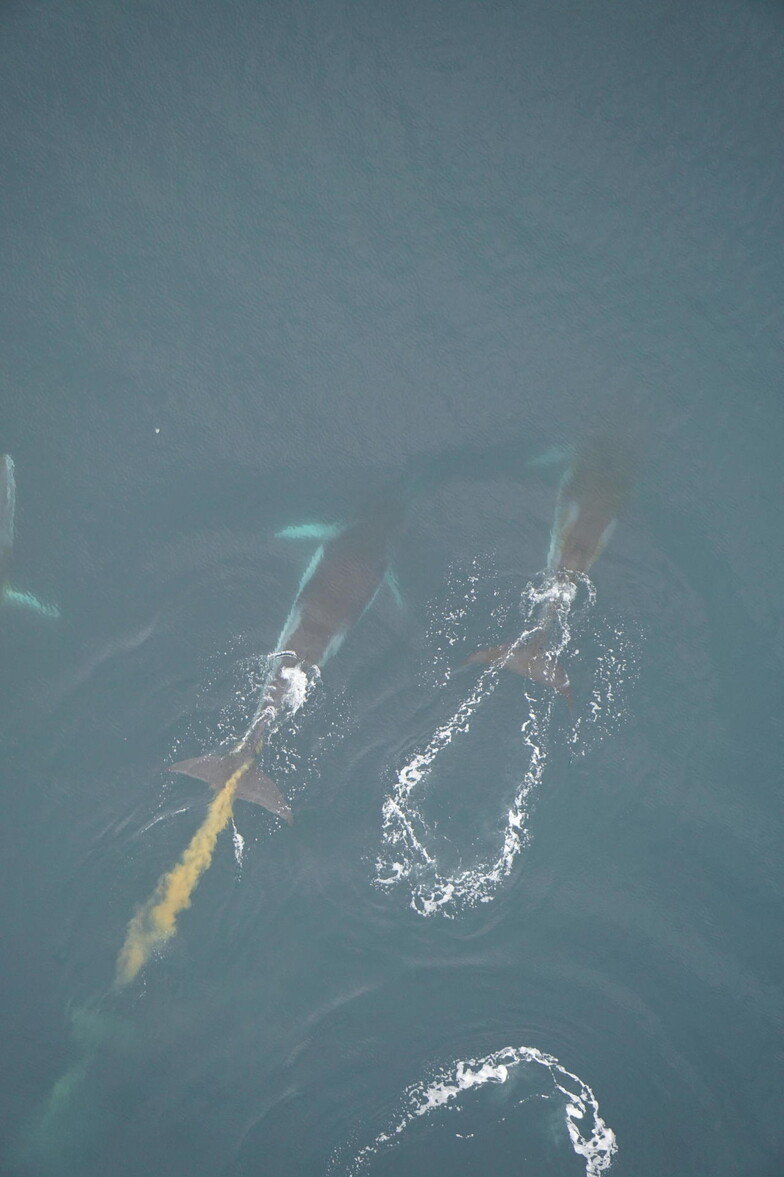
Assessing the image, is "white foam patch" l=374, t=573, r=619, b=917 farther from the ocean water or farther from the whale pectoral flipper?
the whale pectoral flipper

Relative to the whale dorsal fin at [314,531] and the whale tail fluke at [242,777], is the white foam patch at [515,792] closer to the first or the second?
the whale tail fluke at [242,777]

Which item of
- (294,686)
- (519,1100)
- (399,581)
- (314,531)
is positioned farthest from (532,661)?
(519,1100)

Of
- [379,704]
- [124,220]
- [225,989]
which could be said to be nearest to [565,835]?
[379,704]

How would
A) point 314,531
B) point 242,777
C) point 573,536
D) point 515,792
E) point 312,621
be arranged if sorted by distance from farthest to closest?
point 314,531
point 573,536
point 312,621
point 515,792
point 242,777

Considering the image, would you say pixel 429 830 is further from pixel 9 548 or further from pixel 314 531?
pixel 9 548

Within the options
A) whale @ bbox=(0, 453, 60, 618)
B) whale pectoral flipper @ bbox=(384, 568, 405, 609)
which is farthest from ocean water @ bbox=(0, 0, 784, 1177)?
→ whale @ bbox=(0, 453, 60, 618)
